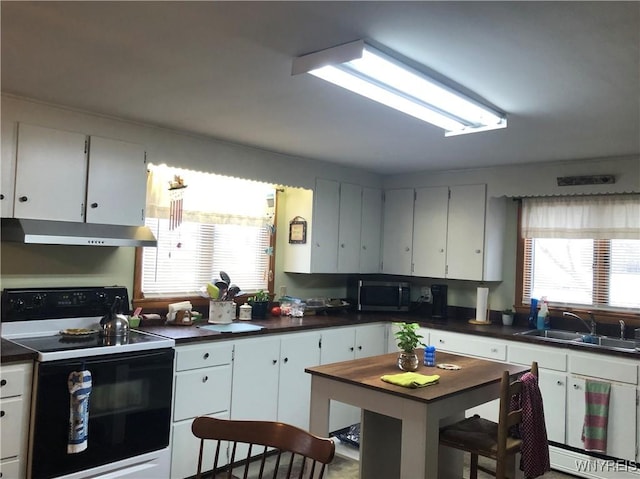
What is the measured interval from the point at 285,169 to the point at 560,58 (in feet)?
8.39

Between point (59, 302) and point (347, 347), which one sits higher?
point (59, 302)

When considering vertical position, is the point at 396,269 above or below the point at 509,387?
above

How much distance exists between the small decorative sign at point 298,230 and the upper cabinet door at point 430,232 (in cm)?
113

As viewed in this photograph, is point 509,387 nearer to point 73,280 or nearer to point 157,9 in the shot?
point 157,9

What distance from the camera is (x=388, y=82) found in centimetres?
220

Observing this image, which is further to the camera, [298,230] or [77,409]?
[298,230]

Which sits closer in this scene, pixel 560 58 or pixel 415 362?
pixel 560 58

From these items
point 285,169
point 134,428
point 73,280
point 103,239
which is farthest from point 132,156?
point 134,428

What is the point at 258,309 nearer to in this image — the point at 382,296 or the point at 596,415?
the point at 382,296

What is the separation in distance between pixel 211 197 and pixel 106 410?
1.89 m

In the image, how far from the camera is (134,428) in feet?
9.41

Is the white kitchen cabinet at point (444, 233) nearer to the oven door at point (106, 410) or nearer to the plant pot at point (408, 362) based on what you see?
the plant pot at point (408, 362)

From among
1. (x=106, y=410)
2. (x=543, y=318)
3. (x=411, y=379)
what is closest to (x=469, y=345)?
(x=543, y=318)

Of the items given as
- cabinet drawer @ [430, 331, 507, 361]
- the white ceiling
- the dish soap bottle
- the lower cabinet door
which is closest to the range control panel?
the lower cabinet door
